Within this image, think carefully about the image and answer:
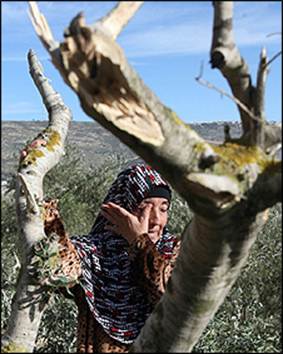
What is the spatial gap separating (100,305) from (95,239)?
0.41 meters

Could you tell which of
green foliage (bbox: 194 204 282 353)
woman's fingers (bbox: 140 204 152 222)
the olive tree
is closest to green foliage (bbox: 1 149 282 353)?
green foliage (bbox: 194 204 282 353)

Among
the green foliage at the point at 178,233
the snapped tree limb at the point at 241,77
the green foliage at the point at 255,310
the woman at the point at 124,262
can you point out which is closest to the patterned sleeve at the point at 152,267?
the woman at the point at 124,262

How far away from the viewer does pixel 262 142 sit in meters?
2.02

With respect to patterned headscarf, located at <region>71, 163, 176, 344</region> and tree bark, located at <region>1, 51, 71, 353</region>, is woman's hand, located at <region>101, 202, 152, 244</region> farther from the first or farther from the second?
tree bark, located at <region>1, 51, 71, 353</region>

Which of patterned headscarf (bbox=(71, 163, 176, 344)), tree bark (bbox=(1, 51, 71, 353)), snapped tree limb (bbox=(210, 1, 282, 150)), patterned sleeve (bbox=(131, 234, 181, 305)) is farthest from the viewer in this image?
patterned headscarf (bbox=(71, 163, 176, 344))

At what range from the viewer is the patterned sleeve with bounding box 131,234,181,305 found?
327 centimetres

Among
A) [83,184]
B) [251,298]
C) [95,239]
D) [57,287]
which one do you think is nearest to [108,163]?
[83,184]

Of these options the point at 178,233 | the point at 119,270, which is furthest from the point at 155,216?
the point at 178,233

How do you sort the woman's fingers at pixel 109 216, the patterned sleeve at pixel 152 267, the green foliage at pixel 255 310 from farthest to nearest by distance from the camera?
the green foliage at pixel 255 310
the woman's fingers at pixel 109 216
the patterned sleeve at pixel 152 267

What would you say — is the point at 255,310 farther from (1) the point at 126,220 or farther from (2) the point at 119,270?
(1) the point at 126,220

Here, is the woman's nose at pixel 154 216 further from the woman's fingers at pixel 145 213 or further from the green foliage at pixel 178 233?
the green foliage at pixel 178 233

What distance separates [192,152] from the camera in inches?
72.9

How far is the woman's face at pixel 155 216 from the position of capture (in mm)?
3662

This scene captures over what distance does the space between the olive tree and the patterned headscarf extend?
124cm
